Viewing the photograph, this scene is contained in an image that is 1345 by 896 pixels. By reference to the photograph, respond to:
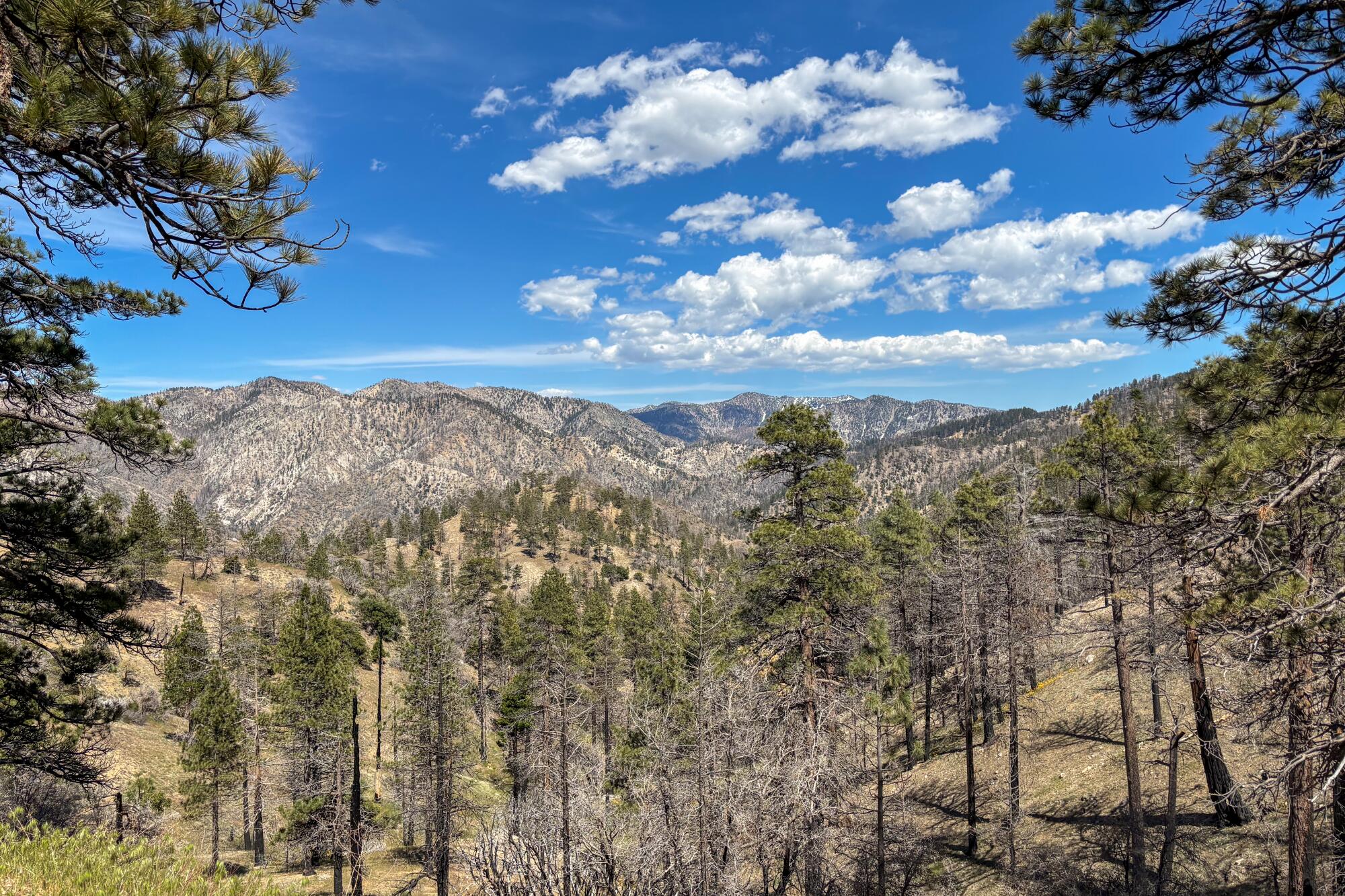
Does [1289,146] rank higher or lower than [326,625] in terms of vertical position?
higher

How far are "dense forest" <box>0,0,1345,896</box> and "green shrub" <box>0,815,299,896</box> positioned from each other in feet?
0.13

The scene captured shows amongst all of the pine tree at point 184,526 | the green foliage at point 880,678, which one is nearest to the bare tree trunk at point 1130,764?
the green foliage at point 880,678

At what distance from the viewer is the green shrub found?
187 inches

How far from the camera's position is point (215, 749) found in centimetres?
2438

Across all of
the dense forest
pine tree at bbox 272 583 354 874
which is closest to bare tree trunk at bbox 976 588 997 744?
the dense forest

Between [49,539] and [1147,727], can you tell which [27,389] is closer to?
[49,539]

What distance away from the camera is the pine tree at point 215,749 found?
79.4 ft

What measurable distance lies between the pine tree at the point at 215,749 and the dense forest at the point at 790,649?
0.15 m

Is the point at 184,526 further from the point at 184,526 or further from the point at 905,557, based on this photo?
the point at 905,557

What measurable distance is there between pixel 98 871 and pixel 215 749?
25.6 metres

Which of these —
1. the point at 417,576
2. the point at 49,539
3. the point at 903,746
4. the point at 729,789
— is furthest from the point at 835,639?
the point at 417,576

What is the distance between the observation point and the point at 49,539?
7777mm

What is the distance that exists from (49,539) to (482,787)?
1376 inches

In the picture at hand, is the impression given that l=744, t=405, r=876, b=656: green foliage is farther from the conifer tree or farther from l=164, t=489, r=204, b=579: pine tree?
l=164, t=489, r=204, b=579: pine tree
